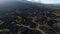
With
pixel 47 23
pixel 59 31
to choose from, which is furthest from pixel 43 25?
pixel 59 31

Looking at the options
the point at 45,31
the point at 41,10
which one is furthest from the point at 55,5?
the point at 45,31

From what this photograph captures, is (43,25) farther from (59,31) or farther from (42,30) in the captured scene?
(59,31)

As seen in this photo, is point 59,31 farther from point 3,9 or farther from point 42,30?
point 3,9

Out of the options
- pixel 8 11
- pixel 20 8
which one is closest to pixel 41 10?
pixel 20 8

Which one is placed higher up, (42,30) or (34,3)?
(34,3)

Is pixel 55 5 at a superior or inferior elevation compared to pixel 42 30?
superior

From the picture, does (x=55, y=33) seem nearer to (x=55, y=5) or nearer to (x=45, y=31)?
(x=45, y=31)

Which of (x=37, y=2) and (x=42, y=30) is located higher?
(x=37, y=2)
